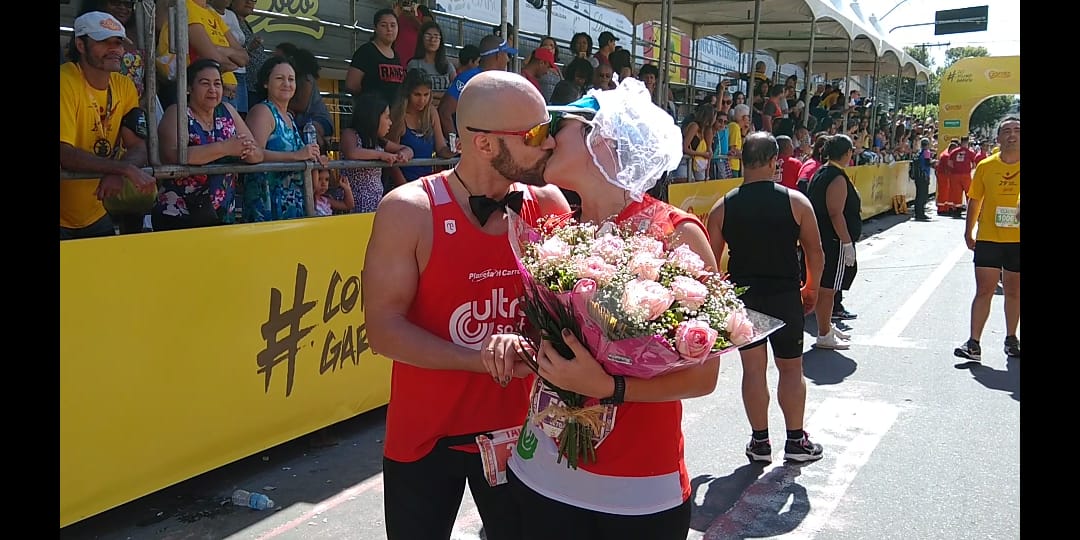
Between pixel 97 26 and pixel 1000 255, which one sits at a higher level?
pixel 97 26

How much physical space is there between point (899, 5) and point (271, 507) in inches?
1480

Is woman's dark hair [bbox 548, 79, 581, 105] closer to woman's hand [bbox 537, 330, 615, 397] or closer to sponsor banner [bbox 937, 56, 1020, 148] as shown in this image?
woman's hand [bbox 537, 330, 615, 397]

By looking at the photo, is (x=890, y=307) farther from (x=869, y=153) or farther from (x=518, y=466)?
(x=869, y=153)

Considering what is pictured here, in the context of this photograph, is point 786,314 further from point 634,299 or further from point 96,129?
point 96,129

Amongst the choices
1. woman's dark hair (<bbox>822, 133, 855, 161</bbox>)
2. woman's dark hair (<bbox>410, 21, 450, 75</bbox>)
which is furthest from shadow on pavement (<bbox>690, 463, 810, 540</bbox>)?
woman's dark hair (<bbox>410, 21, 450, 75</bbox>)

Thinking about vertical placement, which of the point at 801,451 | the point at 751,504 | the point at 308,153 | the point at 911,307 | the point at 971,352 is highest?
the point at 308,153

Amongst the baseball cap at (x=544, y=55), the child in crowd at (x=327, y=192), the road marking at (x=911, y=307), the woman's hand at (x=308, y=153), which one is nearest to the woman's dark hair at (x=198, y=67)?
the woman's hand at (x=308, y=153)

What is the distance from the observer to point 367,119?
653 cm

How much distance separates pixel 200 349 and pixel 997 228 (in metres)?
6.48

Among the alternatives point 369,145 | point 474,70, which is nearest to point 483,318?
point 369,145

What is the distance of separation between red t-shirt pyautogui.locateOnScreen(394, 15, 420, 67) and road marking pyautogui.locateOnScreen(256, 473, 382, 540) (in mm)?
4172

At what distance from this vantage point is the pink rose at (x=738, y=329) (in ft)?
7.05

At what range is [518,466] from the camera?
8.41 feet
